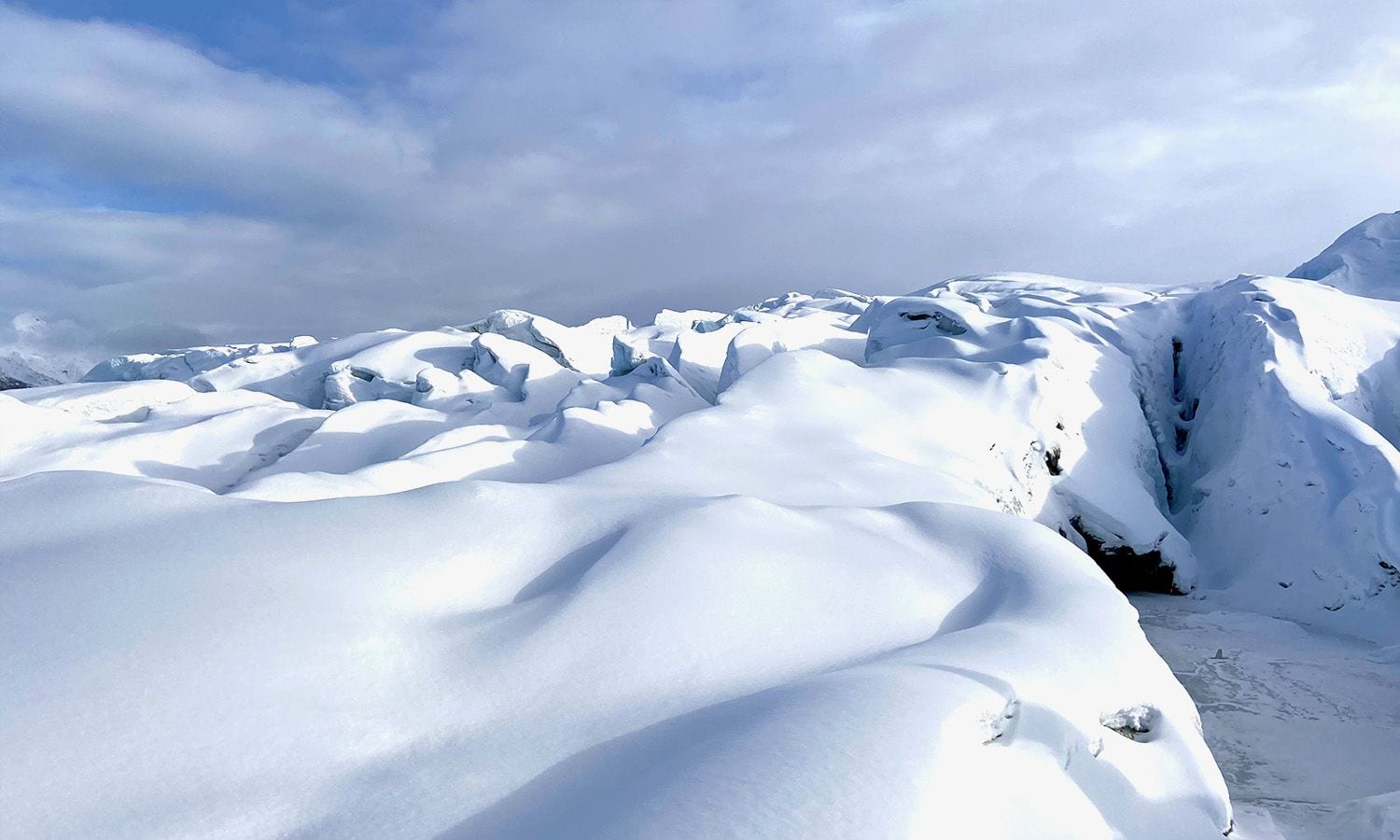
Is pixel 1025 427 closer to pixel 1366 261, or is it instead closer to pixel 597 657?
pixel 597 657

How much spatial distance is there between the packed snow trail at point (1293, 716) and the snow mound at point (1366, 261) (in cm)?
1391

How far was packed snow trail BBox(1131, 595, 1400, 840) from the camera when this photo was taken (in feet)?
14.4

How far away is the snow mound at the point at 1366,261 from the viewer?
17203 mm

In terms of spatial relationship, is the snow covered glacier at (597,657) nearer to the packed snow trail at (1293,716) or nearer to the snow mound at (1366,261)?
the packed snow trail at (1293,716)

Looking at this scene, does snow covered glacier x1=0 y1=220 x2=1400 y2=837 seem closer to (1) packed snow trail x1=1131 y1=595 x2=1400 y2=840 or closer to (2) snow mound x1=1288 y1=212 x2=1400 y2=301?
(1) packed snow trail x1=1131 y1=595 x2=1400 y2=840

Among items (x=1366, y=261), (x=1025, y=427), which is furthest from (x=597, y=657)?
(x=1366, y=261)

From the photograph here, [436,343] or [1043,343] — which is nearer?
[1043,343]

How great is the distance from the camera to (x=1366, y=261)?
17.9 meters

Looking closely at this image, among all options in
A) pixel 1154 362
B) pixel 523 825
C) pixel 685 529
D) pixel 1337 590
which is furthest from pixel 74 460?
pixel 1154 362

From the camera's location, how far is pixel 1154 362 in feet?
41.8

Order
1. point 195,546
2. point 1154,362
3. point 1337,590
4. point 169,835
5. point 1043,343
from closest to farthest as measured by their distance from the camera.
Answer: point 169,835 → point 195,546 → point 1337,590 → point 1043,343 → point 1154,362

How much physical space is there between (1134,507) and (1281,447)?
6.46ft

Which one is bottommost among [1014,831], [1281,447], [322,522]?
[1281,447]

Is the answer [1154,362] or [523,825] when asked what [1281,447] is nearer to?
[1154,362]
